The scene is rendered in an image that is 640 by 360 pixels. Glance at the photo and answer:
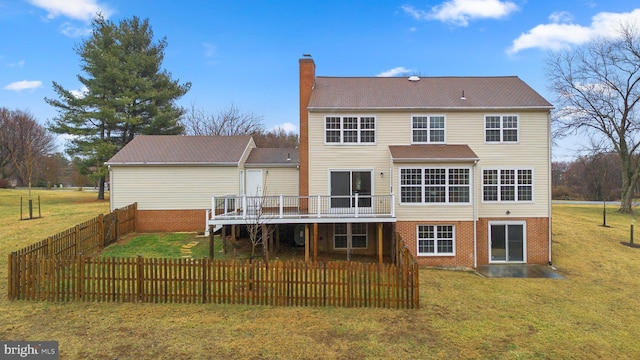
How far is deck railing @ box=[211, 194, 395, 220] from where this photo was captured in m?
13.7

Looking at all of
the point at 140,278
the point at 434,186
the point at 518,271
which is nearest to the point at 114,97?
the point at 140,278

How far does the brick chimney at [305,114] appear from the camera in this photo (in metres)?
16.2

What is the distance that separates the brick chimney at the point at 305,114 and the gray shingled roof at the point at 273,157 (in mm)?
2795

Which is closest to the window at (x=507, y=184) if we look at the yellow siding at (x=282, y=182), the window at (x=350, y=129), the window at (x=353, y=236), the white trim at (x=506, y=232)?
the white trim at (x=506, y=232)

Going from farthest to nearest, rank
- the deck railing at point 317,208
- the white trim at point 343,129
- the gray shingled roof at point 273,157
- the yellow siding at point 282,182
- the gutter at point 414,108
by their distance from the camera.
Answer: the gray shingled roof at point 273,157 → the yellow siding at point 282,182 → the white trim at point 343,129 → the gutter at point 414,108 → the deck railing at point 317,208

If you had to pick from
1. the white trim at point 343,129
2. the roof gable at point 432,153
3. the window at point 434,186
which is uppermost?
the white trim at point 343,129

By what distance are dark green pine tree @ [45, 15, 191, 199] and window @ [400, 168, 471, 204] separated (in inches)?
998

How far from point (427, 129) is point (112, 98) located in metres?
29.7

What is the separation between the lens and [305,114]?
54.2 feet

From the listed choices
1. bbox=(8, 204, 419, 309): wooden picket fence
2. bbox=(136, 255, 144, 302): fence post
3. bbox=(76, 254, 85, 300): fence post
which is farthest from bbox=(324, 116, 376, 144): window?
bbox=(76, 254, 85, 300): fence post

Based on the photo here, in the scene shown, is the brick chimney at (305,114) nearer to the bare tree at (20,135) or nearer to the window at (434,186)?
the window at (434,186)

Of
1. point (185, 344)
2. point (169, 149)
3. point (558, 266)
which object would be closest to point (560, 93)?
point (558, 266)

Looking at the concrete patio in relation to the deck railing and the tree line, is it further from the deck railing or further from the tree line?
the tree line

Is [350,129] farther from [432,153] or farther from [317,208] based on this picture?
[317,208]
